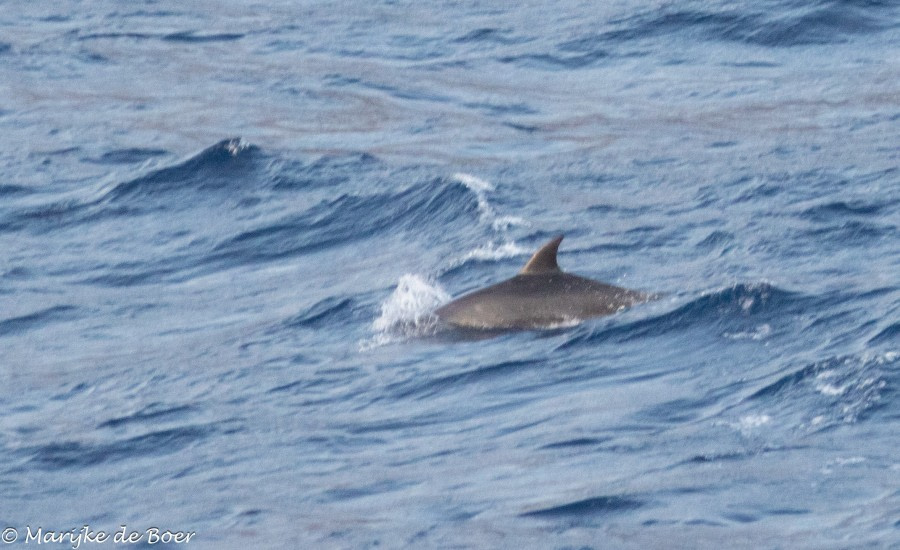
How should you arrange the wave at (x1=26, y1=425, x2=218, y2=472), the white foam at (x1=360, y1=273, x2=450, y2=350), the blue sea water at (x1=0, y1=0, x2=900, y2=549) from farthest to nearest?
1. the white foam at (x1=360, y1=273, x2=450, y2=350)
2. the wave at (x1=26, y1=425, x2=218, y2=472)
3. the blue sea water at (x1=0, y1=0, x2=900, y2=549)

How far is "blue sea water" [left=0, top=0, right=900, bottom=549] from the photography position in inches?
460

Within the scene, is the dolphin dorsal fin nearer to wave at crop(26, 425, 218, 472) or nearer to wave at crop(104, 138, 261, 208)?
wave at crop(26, 425, 218, 472)

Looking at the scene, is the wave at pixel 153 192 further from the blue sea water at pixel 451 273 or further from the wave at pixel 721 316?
the wave at pixel 721 316

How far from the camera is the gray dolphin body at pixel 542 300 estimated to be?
569 inches

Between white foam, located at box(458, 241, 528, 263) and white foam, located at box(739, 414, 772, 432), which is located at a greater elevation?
white foam, located at box(739, 414, 772, 432)

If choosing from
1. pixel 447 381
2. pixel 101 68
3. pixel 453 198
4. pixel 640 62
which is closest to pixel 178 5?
pixel 101 68

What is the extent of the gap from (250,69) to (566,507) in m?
17.4

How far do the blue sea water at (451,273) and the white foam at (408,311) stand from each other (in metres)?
0.04

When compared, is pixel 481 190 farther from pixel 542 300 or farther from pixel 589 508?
pixel 589 508

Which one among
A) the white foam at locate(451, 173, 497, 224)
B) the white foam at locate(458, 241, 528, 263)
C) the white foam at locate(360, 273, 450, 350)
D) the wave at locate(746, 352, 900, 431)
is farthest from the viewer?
the white foam at locate(451, 173, 497, 224)

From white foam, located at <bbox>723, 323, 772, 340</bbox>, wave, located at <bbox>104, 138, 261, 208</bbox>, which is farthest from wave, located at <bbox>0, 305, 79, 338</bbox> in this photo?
white foam, located at <bbox>723, 323, 772, 340</bbox>

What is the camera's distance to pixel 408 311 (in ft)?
51.4

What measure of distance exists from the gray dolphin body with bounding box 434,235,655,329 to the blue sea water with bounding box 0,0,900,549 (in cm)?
22

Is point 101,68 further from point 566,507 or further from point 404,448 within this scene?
point 566,507
